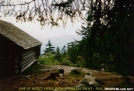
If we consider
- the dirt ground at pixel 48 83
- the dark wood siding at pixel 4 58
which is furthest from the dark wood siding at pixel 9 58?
the dirt ground at pixel 48 83

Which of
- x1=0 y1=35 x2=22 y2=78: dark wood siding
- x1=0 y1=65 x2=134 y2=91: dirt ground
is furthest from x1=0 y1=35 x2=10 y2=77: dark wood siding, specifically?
x1=0 y1=65 x2=134 y2=91: dirt ground

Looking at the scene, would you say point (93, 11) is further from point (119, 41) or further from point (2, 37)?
point (2, 37)

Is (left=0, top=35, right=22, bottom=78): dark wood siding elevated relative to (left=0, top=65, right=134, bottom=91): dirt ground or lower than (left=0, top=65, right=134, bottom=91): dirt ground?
elevated

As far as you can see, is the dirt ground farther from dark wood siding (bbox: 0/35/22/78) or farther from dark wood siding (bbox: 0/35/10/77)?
dark wood siding (bbox: 0/35/10/77)

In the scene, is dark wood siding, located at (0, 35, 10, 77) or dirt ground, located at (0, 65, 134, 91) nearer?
dirt ground, located at (0, 65, 134, 91)

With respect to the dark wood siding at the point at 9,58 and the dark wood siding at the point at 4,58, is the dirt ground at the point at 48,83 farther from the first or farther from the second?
the dark wood siding at the point at 4,58

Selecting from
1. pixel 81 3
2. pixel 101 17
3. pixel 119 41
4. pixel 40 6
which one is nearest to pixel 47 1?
pixel 40 6

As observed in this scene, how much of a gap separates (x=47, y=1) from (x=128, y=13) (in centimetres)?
195

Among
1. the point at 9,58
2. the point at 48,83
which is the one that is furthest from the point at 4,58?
the point at 48,83

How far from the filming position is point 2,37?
31.9ft

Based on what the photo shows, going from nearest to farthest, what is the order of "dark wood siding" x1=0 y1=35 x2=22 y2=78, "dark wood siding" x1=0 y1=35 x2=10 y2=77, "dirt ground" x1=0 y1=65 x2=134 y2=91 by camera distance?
"dirt ground" x1=0 y1=65 x2=134 y2=91 → "dark wood siding" x1=0 y1=35 x2=22 y2=78 → "dark wood siding" x1=0 y1=35 x2=10 y2=77

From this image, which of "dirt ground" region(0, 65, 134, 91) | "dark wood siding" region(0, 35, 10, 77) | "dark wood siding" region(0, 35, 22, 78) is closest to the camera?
"dirt ground" region(0, 65, 134, 91)

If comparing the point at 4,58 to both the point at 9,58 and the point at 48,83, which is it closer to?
the point at 9,58

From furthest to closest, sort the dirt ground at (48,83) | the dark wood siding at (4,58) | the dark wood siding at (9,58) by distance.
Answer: the dark wood siding at (4,58)
the dark wood siding at (9,58)
the dirt ground at (48,83)
